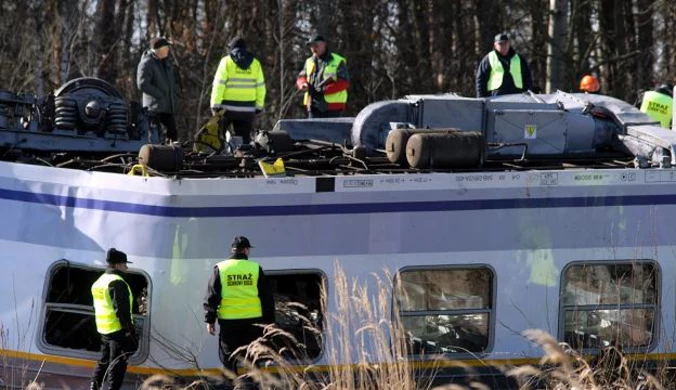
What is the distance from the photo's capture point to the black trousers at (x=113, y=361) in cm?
859

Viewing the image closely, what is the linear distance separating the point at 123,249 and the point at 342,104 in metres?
6.60

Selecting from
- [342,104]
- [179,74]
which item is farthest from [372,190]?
[179,74]

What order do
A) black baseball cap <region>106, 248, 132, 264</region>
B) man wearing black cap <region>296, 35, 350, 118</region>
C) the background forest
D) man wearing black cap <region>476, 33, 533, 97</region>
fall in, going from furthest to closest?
1. the background forest
2. man wearing black cap <region>296, 35, 350, 118</region>
3. man wearing black cap <region>476, 33, 533, 97</region>
4. black baseball cap <region>106, 248, 132, 264</region>

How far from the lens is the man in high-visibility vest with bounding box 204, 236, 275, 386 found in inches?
338

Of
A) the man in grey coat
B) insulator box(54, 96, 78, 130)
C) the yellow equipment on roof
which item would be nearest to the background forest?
the man in grey coat

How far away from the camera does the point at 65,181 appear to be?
348 inches

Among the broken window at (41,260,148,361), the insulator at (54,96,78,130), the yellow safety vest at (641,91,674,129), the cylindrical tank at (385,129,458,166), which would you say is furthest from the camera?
the yellow safety vest at (641,91,674,129)

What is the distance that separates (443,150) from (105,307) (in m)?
2.73

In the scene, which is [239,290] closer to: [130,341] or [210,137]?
[130,341]

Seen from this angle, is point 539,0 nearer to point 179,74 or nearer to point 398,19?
point 398,19

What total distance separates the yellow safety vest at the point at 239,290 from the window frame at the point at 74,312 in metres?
0.52

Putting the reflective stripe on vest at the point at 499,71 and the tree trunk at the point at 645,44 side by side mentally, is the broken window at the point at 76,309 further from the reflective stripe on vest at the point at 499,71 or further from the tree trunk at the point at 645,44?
the tree trunk at the point at 645,44

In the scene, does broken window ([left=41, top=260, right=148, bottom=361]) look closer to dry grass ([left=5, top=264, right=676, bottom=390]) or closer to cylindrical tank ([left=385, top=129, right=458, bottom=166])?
dry grass ([left=5, top=264, right=676, bottom=390])

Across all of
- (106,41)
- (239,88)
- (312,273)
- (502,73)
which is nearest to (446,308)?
(312,273)
